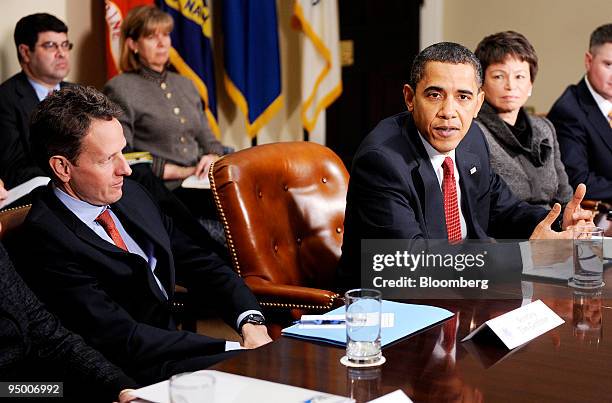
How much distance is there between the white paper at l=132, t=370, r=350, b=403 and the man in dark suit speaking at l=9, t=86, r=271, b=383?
0.48 metres

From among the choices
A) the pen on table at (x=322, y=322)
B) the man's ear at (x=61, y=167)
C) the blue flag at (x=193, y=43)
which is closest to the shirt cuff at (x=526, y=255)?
the pen on table at (x=322, y=322)

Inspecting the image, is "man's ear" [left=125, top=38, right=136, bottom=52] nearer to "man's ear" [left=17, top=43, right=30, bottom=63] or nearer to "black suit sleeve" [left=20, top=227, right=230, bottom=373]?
"man's ear" [left=17, top=43, right=30, bottom=63]

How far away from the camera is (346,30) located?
597cm

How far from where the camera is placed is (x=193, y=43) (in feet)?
16.1

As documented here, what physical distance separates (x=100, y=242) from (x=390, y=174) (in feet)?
2.47

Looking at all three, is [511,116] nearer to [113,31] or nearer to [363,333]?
[363,333]

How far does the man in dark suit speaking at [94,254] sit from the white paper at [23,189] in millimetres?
1168

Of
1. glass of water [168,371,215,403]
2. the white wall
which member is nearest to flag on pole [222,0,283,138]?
the white wall

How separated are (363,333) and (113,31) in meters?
3.27

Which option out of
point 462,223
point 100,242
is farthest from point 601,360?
point 100,242

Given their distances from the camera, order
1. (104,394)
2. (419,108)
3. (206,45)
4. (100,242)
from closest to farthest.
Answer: (104,394), (100,242), (419,108), (206,45)

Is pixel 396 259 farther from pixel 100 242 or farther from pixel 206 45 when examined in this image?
pixel 206 45

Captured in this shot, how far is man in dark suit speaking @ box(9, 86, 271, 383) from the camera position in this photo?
1.85 meters

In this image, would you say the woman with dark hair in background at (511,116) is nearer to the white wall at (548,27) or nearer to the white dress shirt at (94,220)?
the white dress shirt at (94,220)
